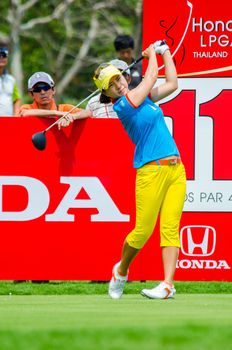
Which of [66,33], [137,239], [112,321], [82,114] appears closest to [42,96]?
[82,114]

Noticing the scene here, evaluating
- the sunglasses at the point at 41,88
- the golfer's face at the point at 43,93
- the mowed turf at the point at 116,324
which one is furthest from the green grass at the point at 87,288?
the sunglasses at the point at 41,88

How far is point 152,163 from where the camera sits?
11.6m

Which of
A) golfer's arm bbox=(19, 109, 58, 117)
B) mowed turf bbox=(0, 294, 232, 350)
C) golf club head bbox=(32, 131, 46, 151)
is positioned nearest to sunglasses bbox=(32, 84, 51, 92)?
golfer's arm bbox=(19, 109, 58, 117)

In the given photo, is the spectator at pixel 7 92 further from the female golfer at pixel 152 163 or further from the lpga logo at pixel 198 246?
the female golfer at pixel 152 163

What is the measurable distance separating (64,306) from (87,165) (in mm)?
2784

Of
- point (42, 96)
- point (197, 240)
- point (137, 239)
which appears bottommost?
point (197, 240)

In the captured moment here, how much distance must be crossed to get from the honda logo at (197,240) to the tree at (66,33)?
2576 centimetres

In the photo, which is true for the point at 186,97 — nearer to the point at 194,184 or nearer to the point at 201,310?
the point at 194,184

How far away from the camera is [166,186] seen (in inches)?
459

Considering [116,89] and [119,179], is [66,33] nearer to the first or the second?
[119,179]

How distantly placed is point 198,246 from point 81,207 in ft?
3.97

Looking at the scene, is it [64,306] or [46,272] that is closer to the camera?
[64,306]

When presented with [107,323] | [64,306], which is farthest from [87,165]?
[107,323]

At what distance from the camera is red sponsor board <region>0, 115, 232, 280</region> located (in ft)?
43.8
